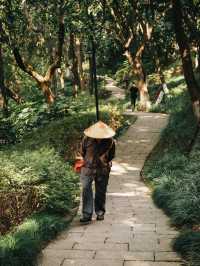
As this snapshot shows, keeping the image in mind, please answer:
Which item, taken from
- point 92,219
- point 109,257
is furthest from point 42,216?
point 109,257

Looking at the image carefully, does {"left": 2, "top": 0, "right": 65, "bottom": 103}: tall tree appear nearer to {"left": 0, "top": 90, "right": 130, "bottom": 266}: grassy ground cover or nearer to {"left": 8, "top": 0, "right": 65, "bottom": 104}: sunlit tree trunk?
{"left": 8, "top": 0, "right": 65, "bottom": 104}: sunlit tree trunk

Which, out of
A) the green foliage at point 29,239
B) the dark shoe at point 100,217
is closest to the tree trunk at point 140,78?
the dark shoe at point 100,217

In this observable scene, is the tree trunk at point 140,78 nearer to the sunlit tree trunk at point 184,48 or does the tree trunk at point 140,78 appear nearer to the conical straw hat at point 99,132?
the sunlit tree trunk at point 184,48

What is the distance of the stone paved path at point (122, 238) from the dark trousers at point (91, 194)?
0.23 meters

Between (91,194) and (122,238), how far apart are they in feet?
5.02

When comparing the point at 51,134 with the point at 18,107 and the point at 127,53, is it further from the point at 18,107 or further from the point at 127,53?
the point at 127,53

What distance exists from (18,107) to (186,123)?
6478 millimetres

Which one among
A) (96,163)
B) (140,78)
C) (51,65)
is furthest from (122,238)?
(140,78)

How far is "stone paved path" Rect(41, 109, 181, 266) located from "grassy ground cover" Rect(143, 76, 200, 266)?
0.21 meters

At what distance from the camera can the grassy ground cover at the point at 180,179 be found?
648 centimetres

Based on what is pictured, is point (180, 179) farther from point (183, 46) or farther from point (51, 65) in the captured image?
point (51, 65)

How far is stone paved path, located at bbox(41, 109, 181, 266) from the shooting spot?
6108mm

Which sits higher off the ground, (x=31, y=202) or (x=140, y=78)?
(x=31, y=202)

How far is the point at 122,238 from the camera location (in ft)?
23.6
